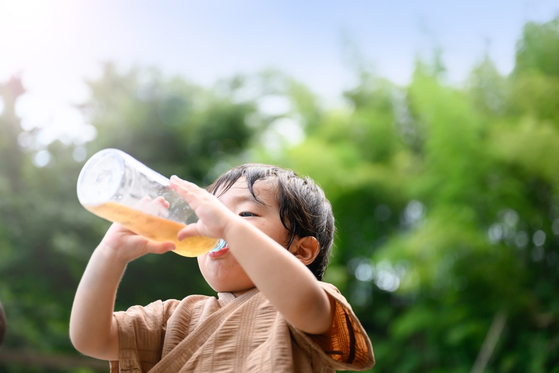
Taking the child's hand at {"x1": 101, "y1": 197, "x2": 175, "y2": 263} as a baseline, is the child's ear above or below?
below

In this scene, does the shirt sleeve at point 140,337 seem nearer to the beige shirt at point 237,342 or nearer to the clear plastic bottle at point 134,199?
the beige shirt at point 237,342

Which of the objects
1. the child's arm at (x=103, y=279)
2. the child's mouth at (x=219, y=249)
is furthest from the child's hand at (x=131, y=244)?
the child's mouth at (x=219, y=249)

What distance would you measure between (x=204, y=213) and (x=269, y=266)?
0.11 metres

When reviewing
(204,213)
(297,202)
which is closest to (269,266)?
(204,213)

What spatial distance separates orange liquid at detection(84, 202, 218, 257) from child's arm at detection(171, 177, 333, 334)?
56 millimetres

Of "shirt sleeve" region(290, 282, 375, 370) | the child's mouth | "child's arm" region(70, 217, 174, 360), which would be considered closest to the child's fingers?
"child's arm" region(70, 217, 174, 360)

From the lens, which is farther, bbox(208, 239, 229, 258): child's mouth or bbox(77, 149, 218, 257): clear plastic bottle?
bbox(208, 239, 229, 258): child's mouth

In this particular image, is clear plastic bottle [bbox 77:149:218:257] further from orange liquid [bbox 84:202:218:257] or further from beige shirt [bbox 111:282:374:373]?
beige shirt [bbox 111:282:374:373]

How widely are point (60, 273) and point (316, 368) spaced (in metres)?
4.36

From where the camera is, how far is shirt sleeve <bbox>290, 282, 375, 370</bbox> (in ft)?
2.38

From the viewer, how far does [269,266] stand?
641 mm

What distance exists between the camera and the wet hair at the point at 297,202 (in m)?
0.85

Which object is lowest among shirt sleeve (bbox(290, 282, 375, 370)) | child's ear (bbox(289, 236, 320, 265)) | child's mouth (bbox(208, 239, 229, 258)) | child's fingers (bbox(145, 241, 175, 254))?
A: shirt sleeve (bbox(290, 282, 375, 370))

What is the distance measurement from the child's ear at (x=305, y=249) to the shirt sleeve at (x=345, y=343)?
0.13 meters
